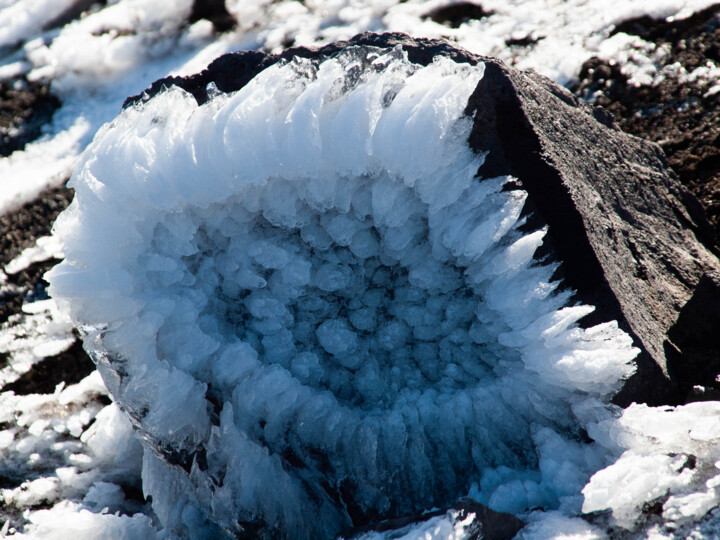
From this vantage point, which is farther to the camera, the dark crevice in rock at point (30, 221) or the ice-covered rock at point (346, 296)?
the dark crevice in rock at point (30, 221)

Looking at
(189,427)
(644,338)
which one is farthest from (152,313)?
(644,338)

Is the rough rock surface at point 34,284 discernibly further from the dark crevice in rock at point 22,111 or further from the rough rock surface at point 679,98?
the rough rock surface at point 679,98

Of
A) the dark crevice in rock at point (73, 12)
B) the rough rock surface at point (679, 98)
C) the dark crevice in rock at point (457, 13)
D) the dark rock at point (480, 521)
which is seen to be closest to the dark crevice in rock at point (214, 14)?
the dark crevice in rock at point (73, 12)

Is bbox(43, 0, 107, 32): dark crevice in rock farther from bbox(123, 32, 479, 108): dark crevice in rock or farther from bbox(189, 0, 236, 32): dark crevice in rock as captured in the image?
bbox(123, 32, 479, 108): dark crevice in rock

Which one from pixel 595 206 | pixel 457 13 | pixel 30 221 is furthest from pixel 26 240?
pixel 457 13

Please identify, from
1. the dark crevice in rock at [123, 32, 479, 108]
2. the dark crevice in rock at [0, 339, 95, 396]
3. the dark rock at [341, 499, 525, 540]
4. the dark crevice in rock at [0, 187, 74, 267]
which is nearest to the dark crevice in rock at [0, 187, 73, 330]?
the dark crevice in rock at [0, 187, 74, 267]

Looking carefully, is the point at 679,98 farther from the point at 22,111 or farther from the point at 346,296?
the point at 22,111

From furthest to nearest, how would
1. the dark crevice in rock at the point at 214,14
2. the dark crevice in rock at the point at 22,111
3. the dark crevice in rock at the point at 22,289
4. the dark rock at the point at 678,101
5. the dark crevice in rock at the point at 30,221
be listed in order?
the dark crevice in rock at the point at 214,14 < the dark crevice in rock at the point at 22,111 < the dark crevice in rock at the point at 30,221 < the dark crevice in rock at the point at 22,289 < the dark rock at the point at 678,101

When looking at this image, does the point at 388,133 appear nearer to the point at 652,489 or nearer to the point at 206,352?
the point at 206,352
